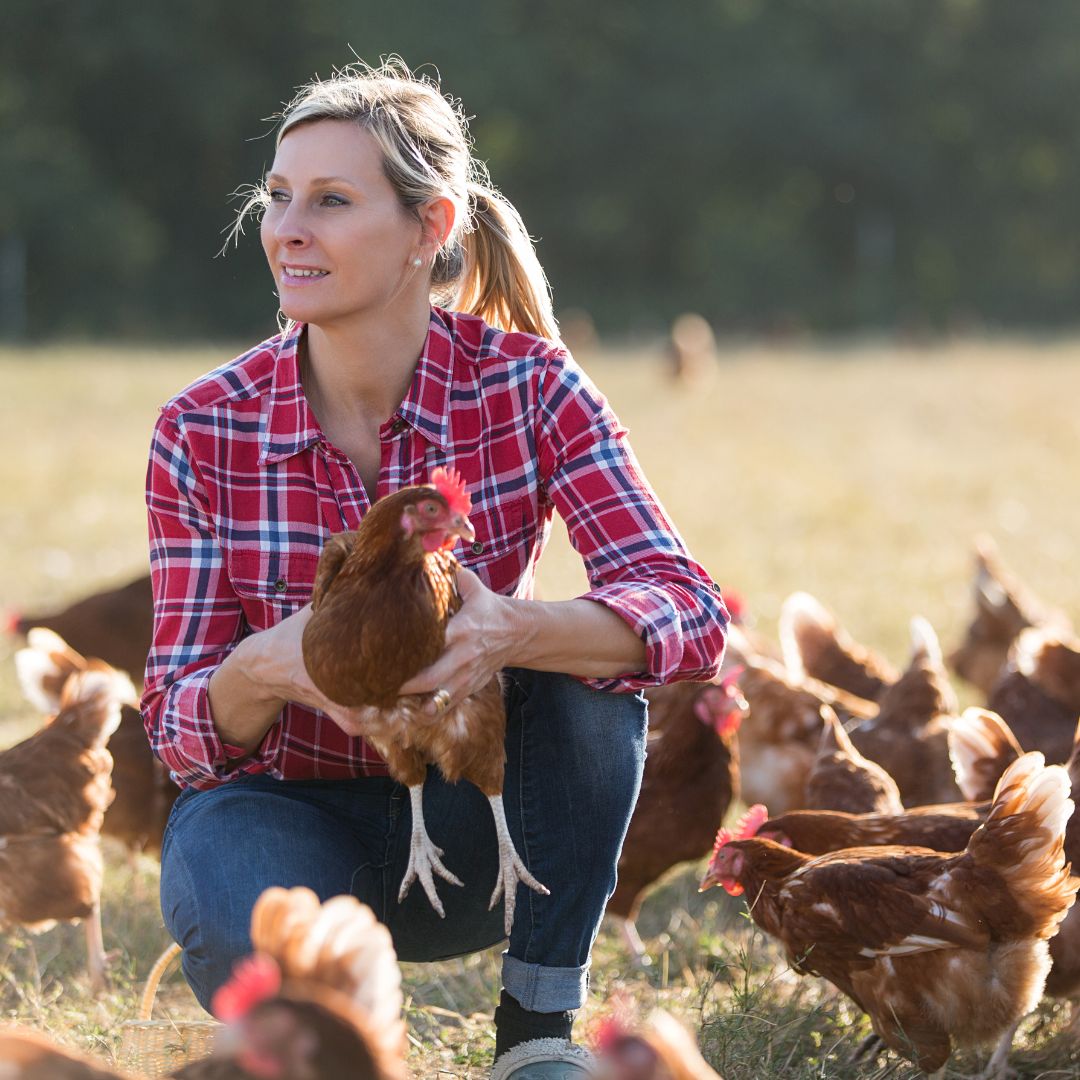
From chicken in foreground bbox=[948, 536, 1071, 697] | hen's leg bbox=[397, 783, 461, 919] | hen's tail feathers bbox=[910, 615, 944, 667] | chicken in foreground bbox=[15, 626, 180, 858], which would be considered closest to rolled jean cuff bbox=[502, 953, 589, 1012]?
hen's leg bbox=[397, 783, 461, 919]

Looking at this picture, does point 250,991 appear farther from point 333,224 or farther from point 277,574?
point 333,224

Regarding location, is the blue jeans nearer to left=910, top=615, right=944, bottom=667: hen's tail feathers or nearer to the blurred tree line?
left=910, top=615, right=944, bottom=667: hen's tail feathers

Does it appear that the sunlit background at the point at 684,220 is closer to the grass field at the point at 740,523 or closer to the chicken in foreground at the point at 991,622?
the grass field at the point at 740,523

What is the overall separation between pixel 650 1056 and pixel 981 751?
1.74 meters

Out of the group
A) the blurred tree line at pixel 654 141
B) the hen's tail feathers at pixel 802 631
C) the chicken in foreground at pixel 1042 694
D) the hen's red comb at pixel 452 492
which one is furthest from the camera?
the blurred tree line at pixel 654 141

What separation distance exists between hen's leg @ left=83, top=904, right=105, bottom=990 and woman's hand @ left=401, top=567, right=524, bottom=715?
1.32 metres

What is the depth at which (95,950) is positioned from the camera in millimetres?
2973

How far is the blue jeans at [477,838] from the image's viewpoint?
2076 millimetres

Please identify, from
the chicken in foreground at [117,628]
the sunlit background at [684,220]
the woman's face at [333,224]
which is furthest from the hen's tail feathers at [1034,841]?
the sunlit background at [684,220]

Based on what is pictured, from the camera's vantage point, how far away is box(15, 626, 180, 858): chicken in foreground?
350 cm

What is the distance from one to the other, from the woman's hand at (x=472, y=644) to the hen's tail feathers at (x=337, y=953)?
522 mm

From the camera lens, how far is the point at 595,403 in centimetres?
233

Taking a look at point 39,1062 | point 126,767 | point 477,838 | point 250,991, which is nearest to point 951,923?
point 477,838

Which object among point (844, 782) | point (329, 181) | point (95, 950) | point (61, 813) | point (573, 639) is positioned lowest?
point (95, 950)
